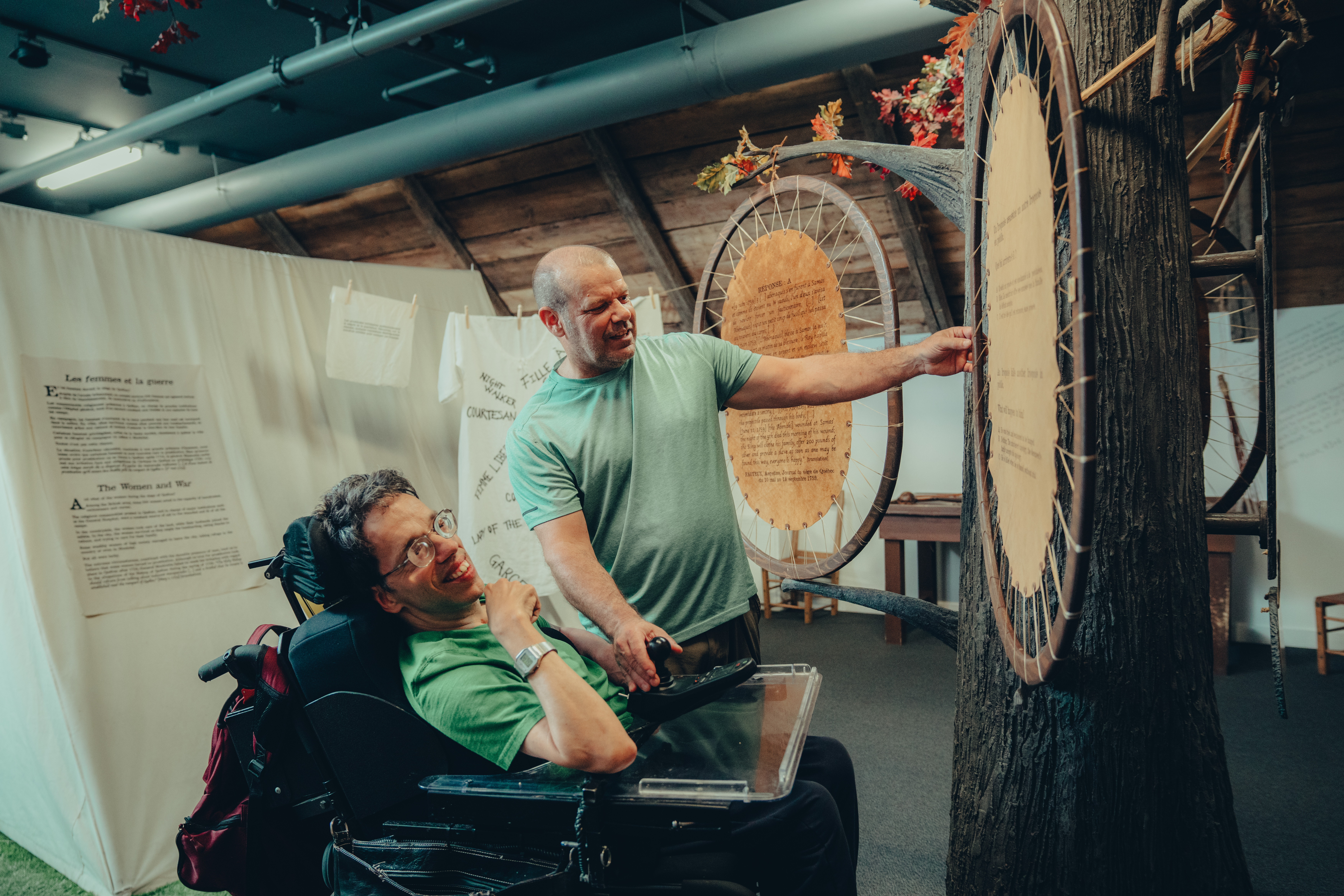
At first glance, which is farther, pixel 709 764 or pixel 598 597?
pixel 598 597

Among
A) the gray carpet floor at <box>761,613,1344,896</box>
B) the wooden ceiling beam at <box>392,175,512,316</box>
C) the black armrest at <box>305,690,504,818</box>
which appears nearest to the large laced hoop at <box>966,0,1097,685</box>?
the black armrest at <box>305,690,504,818</box>

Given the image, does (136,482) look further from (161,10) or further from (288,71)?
(288,71)

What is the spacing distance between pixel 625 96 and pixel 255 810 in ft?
8.83

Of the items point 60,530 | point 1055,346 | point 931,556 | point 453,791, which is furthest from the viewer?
point 931,556

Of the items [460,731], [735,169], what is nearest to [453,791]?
[460,731]

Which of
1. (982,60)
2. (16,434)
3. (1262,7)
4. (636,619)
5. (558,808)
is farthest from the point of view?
(16,434)

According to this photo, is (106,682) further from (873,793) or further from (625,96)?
(625,96)

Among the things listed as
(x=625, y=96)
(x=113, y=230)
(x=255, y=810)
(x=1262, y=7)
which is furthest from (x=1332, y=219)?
(x=113, y=230)

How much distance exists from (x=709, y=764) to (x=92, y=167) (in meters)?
4.48

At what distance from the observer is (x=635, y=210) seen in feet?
12.7

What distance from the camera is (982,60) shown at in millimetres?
1262

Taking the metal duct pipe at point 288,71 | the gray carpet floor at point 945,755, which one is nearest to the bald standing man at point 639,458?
the gray carpet floor at point 945,755

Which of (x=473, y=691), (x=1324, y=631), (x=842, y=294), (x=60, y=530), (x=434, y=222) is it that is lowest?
(x=1324, y=631)

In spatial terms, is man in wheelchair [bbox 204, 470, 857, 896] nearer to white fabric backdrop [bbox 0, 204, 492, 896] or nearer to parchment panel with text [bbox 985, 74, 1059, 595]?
parchment panel with text [bbox 985, 74, 1059, 595]
